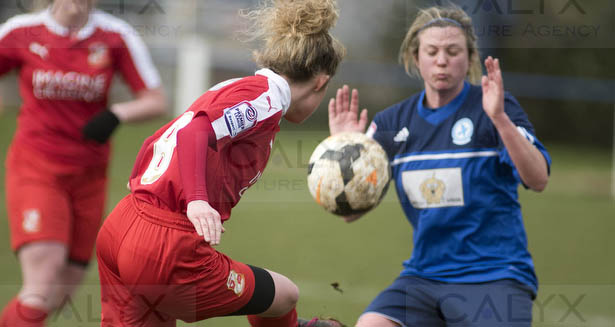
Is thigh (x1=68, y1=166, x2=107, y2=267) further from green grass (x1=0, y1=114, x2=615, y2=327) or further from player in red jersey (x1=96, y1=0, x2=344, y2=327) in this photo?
player in red jersey (x1=96, y1=0, x2=344, y2=327)

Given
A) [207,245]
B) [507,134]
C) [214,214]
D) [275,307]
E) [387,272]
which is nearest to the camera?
[214,214]

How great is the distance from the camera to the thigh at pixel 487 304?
2.98m

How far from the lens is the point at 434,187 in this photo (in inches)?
130

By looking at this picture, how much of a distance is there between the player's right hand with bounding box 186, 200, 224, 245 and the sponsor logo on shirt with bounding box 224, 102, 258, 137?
1.01 feet

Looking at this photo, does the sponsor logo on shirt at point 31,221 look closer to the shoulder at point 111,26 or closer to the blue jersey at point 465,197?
the shoulder at point 111,26

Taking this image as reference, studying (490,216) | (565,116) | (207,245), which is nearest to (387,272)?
(490,216)

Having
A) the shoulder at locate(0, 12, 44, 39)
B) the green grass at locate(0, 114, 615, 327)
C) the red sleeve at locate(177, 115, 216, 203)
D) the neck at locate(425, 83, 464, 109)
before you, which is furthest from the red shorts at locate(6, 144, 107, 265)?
the neck at locate(425, 83, 464, 109)

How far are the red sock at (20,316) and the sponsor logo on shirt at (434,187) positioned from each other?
2.04 meters

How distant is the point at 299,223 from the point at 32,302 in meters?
4.99

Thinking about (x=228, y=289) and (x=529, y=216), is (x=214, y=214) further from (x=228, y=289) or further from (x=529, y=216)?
(x=529, y=216)

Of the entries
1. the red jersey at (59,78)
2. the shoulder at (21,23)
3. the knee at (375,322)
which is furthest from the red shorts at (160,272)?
the shoulder at (21,23)

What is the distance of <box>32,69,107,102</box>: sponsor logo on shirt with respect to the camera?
4219mm

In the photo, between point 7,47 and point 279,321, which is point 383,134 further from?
point 7,47

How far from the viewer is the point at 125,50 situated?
4387mm
